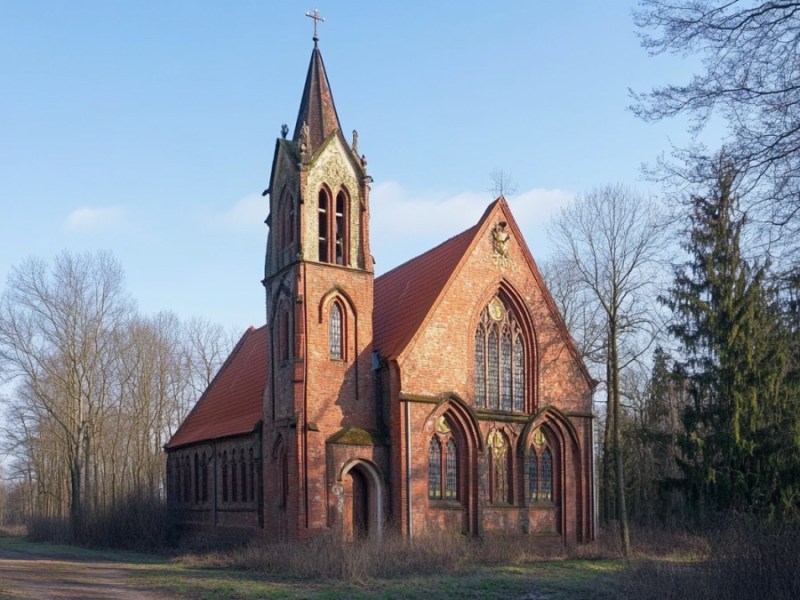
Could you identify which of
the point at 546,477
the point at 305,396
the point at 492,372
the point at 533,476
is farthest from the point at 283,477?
the point at 546,477

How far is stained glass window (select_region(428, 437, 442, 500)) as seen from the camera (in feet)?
88.7

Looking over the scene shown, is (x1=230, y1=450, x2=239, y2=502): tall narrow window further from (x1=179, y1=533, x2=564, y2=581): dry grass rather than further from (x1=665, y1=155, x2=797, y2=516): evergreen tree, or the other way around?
(x1=665, y1=155, x2=797, y2=516): evergreen tree

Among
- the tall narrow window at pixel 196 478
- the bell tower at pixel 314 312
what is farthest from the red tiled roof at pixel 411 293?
the tall narrow window at pixel 196 478

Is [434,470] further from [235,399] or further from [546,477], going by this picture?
[235,399]

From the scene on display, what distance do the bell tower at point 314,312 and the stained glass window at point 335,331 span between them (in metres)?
0.03

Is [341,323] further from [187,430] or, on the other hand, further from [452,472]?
[187,430]

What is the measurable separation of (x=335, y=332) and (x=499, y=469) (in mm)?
7028

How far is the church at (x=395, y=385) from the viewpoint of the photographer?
86.0 feet

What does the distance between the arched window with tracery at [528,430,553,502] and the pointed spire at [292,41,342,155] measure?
12.2 m

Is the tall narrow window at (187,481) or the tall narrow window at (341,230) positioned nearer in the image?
the tall narrow window at (341,230)

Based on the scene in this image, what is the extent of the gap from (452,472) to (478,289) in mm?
5942

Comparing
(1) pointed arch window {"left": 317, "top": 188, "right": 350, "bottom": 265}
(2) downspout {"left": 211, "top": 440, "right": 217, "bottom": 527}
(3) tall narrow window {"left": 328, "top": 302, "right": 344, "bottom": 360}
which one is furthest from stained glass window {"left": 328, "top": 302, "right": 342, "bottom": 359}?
(2) downspout {"left": 211, "top": 440, "right": 217, "bottom": 527}

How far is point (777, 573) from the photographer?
12359 millimetres

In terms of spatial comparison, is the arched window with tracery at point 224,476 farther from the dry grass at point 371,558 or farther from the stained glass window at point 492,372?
the stained glass window at point 492,372
